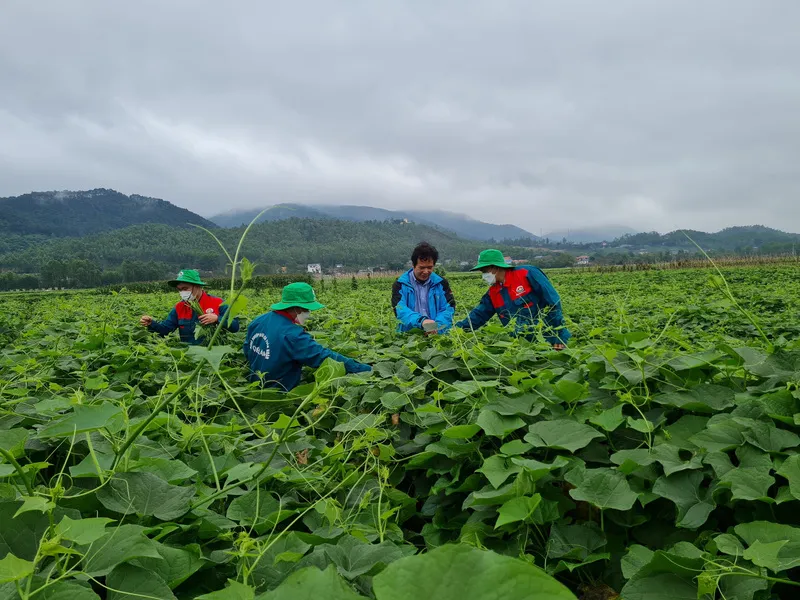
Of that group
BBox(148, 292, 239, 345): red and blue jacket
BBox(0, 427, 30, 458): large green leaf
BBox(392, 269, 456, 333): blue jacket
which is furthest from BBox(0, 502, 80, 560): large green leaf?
BBox(392, 269, 456, 333): blue jacket

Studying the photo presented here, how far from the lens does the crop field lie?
1057mm

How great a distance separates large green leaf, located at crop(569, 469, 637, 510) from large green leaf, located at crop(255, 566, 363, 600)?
95 centimetres

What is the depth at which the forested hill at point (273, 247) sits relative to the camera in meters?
96.1

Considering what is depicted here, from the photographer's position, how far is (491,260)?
5.39 metres

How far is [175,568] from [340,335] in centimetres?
344

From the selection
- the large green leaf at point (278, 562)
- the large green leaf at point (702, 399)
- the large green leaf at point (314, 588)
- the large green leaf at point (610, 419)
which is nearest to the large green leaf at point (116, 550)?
the large green leaf at point (278, 562)

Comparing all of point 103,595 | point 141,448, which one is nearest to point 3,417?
point 141,448

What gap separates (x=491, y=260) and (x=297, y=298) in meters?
2.40

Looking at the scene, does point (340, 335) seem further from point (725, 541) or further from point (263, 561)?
point (725, 541)

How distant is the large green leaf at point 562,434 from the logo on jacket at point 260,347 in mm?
2324

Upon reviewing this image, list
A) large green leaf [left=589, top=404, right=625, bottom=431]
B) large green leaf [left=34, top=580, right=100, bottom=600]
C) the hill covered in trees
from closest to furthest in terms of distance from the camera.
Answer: large green leaf [left=34, top=580, right=100, bottom=600], large green leaf [left=589, top=404, right=625, bottom=431], the hill covered in trees

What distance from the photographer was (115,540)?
1114 millimetres

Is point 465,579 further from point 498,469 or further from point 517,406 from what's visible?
point 517,406

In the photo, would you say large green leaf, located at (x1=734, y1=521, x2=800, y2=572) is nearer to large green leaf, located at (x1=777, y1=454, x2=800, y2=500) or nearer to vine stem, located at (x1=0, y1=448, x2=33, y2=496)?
large green leaf, located at (x1=777, y1=454, x2=800, y2=500)
